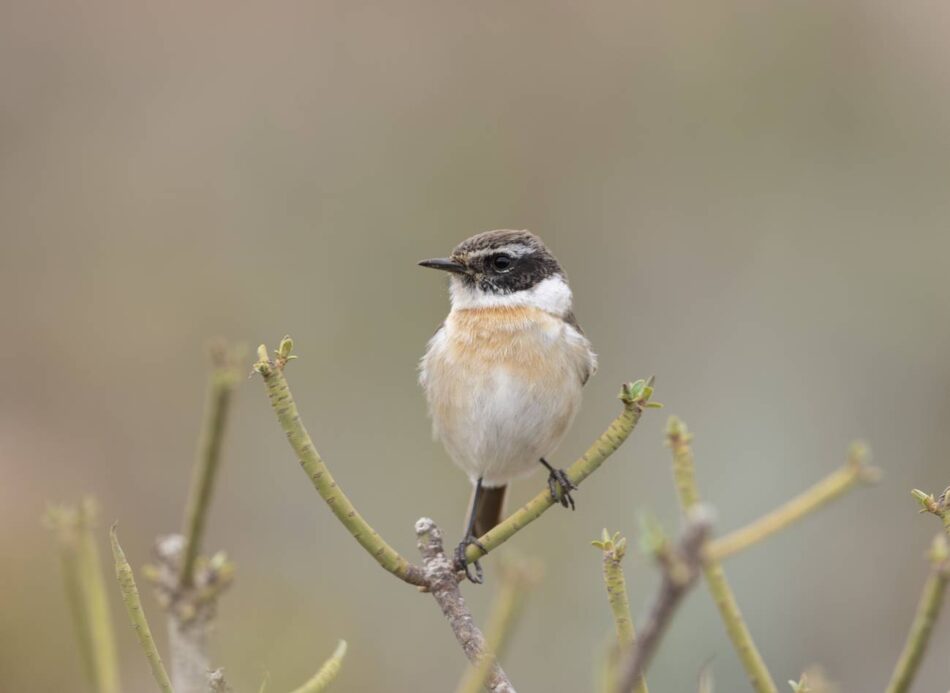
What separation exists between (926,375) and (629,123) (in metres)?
3.10

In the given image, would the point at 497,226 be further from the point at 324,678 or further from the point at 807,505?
the point at 807,505

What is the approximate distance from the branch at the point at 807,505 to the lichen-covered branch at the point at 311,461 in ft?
1.82

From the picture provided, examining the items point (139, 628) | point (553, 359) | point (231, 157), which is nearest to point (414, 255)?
point (231, 157)

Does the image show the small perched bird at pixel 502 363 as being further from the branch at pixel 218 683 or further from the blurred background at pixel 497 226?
the branch at pixel 218 683

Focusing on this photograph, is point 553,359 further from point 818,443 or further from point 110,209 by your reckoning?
point 110,209

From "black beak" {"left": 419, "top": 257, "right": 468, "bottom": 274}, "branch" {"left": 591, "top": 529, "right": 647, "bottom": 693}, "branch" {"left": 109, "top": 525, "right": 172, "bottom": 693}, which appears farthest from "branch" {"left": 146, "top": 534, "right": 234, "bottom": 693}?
"black beak" {"left": 419, "top": 257, "right": 468, "bottom": 274}

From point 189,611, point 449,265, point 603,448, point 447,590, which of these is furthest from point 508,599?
point 449,265

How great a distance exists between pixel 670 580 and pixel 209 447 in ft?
1.08

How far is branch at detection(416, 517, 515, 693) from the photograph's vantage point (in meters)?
1.53

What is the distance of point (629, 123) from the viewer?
922cm

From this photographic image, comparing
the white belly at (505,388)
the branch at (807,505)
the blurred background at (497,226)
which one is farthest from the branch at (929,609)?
the blurred background at (497,226)

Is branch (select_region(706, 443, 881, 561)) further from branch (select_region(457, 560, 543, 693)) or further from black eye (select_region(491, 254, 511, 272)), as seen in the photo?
black eye (select_region(491, 254, 511, 272))

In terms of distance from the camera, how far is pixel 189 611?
2.81 feet

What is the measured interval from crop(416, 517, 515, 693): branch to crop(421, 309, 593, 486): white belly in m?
2.16
